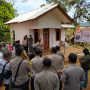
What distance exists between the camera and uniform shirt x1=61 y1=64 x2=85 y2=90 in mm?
6965

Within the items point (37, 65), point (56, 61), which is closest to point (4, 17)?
point (56, 61)

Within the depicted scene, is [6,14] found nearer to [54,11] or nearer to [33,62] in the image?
[54,11]

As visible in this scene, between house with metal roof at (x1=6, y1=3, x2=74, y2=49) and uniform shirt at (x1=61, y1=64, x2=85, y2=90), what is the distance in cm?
1697

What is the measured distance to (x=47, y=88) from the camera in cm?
627

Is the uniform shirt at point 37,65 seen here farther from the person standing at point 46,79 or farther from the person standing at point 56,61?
the person standing at point 46,79

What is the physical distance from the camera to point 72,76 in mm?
6980

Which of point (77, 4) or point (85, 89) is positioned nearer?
point (85, 89)

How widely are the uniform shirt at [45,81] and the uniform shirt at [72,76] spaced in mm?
739

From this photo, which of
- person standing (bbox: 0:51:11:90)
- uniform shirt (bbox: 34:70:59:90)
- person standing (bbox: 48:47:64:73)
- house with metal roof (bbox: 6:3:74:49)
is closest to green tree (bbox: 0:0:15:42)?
house with metal roof (bbox: 6:3:74:49)

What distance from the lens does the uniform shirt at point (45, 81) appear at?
6.20m

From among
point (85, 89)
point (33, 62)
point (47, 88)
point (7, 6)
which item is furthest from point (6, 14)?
point (47, 88)

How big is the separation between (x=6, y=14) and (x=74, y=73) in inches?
1047

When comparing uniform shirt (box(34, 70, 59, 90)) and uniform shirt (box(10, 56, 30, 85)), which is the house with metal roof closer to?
uniform shirt (box(10, 56, 30, 85))

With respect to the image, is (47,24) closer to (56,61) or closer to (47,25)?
(47,25)
